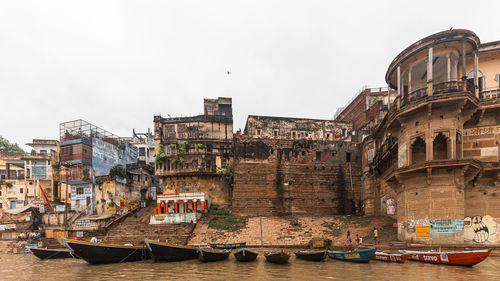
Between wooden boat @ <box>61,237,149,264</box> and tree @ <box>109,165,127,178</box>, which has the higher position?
tree @ <box>109,165,127,178</box>

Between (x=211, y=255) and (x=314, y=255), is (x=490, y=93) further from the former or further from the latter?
(x=211, y=255)

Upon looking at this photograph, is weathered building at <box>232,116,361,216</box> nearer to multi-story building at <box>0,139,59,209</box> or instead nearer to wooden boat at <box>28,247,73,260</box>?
wooden boat at <box>28,247,73,260</box>

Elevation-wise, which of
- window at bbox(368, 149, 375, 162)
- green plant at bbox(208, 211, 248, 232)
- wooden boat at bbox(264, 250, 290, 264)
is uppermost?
window at bbox(368, 149, 375, 162)

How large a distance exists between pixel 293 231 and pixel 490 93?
51.9ft

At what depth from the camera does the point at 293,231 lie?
2267 centimetres

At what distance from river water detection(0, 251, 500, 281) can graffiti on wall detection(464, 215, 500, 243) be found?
1.17 meters

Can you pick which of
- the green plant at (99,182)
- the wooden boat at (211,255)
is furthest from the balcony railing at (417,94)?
the green plant at (99,182)

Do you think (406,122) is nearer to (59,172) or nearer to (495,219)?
(495,219)

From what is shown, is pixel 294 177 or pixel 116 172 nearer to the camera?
pixel 294 177

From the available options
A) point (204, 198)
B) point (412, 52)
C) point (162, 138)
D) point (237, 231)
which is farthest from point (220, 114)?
point (412, 52)

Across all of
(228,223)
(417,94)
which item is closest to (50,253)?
(228,223)

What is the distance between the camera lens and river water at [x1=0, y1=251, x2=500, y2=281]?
10.8 m

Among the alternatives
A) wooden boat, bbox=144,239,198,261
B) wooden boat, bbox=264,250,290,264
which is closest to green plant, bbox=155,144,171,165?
wooden boat, bbox=144,239,198,261

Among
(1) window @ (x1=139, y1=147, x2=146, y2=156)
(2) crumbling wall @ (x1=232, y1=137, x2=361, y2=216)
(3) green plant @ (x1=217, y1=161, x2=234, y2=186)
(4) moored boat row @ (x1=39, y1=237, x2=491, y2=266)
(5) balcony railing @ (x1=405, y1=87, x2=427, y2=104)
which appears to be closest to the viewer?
(4) moored boat row @ (x1=39, y1=237, x2=491, y2=266)
